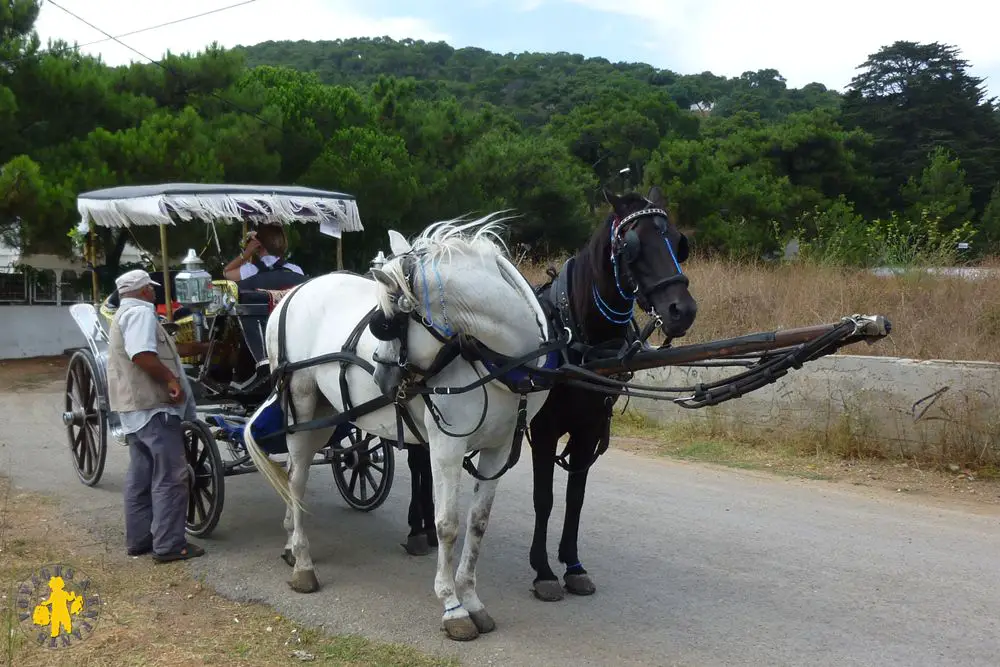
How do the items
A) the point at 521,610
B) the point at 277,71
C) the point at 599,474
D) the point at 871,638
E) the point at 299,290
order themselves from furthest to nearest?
the point at 277,71 → the point at 599,474 → the point at 299,290 → the point at 521,610 → the point at 871,638

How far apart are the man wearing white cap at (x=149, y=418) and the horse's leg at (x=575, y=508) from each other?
2.47 m

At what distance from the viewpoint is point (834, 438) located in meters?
8.34

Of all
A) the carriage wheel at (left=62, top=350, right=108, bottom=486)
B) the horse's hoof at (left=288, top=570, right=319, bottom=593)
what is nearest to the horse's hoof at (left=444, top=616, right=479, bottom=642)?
the horse's hoof at (left=288, top=570, right=319, bottom=593)

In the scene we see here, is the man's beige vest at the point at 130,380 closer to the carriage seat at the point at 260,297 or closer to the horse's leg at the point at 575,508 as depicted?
the carriage seat at the point at 260,297

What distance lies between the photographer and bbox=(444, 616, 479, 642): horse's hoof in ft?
14.1

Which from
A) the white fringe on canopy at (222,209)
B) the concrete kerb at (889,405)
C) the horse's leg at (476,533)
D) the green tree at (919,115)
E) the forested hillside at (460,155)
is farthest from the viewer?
the green tree at (919,115)

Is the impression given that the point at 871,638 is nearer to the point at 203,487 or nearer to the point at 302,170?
the point at 203,487

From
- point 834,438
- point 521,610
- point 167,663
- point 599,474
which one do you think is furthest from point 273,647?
point 834,438

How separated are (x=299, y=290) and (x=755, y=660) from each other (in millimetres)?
3502

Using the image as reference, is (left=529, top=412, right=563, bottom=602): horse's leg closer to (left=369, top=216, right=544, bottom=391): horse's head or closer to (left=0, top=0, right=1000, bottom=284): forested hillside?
(left=369, top=216, right=544, bottom=391): horse's head

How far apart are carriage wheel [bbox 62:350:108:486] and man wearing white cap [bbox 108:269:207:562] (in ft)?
4.84

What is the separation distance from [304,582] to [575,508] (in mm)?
1661

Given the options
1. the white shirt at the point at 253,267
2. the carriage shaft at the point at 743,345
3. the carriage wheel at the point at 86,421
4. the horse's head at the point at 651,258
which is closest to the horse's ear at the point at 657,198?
the horse's head at the point at 651,258

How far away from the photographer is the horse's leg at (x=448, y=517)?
4.30 meters
